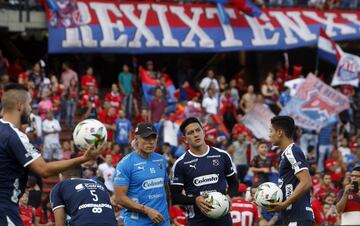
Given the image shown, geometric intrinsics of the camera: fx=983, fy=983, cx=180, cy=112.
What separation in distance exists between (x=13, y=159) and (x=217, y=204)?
313 cm

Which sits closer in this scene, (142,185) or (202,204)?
(202,204)

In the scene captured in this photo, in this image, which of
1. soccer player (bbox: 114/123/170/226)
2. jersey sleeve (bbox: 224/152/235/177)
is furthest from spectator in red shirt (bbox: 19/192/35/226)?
jersey sleeve (bbox: 224/152/235/177)

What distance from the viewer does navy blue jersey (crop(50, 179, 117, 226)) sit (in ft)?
32.1

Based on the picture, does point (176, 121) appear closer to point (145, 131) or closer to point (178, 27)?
point (178, 27)

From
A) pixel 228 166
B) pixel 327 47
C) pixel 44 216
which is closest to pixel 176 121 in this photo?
pixel 327 47

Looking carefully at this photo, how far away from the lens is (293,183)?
11.0m

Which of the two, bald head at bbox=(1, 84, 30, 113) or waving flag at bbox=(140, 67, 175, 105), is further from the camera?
waving flag at bbox=(140, 67, 175, 105)

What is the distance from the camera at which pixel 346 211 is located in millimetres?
12258

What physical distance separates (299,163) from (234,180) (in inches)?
44.2

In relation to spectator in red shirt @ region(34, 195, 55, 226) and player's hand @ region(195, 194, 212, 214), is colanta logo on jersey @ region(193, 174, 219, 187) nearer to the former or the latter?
player's hand @ region(195, 194, 212, 214)

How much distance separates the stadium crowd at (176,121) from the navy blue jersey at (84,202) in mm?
9174

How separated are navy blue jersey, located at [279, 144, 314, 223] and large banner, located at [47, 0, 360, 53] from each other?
1628cm

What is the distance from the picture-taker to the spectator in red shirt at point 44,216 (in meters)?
17.5

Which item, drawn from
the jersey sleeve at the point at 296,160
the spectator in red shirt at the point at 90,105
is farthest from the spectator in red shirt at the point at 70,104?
the jersey sleeve at the point at 296,160
